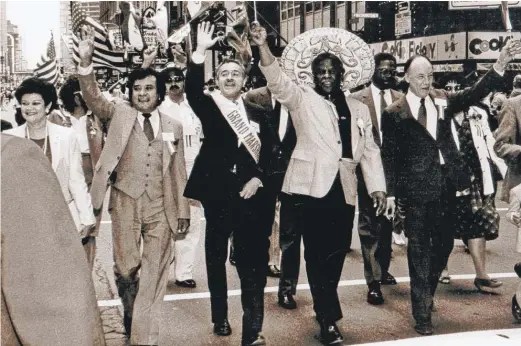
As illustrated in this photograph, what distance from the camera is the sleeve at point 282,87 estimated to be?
4512mm

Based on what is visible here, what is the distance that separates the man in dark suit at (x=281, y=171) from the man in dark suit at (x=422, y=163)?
2.44ft

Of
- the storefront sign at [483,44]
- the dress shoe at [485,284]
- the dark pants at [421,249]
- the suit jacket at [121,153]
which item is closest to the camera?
the suit jacket at [121,153]

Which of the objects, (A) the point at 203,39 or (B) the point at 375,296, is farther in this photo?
(B) the point at 375,296

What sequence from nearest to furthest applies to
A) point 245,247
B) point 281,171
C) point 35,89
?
point 35,89, point 245,247, point 281,171

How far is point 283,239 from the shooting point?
18.5 ft

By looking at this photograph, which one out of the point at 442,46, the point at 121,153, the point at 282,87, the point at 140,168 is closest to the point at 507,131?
the point at 282,87

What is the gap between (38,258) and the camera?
52.2 inches

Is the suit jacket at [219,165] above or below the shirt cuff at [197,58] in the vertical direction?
below

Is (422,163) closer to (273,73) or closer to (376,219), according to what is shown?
(376,219)

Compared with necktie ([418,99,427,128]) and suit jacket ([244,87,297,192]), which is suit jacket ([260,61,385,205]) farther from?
necktie ([418,99,427,128])

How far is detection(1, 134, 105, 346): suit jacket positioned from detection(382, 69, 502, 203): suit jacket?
3942 millimetres

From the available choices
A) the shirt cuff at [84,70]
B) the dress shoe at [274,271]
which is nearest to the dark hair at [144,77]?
the shirt cuff at [84,70]

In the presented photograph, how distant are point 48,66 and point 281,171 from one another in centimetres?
204

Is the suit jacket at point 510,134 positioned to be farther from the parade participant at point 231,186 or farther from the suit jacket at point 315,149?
the parade participant at point 231,186
